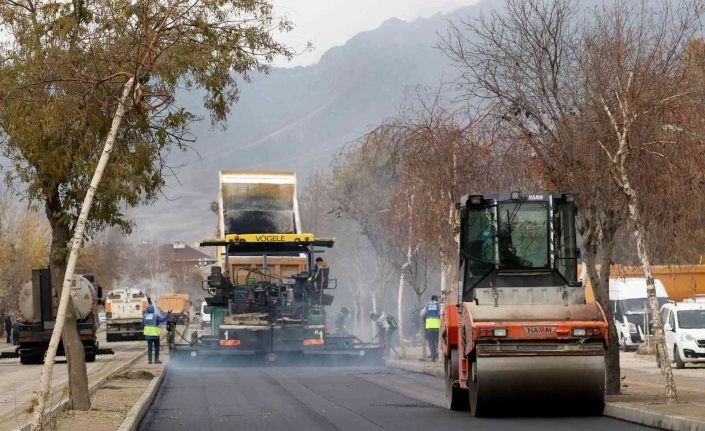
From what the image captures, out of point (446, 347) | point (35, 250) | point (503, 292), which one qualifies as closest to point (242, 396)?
point (446, 347)

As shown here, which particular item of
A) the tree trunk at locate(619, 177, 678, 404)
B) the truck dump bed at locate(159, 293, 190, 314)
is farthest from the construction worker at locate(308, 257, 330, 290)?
the truck dump bed at locate(159, 293, 190, 314)

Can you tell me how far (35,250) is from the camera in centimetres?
9275

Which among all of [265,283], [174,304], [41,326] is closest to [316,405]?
[265,283]

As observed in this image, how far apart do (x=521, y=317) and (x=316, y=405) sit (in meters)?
5.59

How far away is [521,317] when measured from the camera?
20672mm

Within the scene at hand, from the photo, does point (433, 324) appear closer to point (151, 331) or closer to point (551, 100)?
point (151, 331)

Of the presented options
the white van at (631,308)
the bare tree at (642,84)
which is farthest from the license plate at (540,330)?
the white van at (631,308)

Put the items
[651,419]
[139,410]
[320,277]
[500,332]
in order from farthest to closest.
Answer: [320,277] < [139,410] < [500,332] < [651,419]

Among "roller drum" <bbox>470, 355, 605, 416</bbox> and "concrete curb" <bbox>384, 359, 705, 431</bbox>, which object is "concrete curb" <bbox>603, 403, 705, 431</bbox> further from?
"roller drum" <bbox>470, 355, 605, 416</bbox>

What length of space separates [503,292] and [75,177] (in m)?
7.00

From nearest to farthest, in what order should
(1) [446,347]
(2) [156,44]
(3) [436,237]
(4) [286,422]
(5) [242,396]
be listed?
(2) [156,44], (4) [286,422], (1) [446,347], (5) [242,396], (3) [436,237]

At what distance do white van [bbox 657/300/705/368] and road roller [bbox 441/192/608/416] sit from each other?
14.5 meters

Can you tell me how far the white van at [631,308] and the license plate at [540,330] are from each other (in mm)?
29885

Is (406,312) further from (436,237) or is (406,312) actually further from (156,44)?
(156,44)
